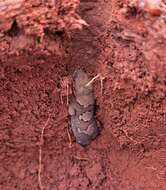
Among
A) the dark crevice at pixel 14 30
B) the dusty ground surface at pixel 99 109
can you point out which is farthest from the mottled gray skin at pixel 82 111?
the dark crevice at pixel 14 30

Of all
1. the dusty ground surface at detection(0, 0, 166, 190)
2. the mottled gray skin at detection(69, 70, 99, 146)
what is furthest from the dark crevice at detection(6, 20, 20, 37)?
the mottled gray skin at detection(69, 70, 99, 146)

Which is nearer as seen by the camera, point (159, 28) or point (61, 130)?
point (159, 28)

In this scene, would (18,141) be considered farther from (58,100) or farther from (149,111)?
(149,111)

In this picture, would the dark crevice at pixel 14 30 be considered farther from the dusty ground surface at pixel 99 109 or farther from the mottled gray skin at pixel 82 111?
the mottled gray skin at pixel 82 111

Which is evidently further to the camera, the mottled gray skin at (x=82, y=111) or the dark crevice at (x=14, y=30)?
the mottled gray skin at (x=82, y=111)

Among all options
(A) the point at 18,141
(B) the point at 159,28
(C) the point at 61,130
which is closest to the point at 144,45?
(B) the point at 159,28

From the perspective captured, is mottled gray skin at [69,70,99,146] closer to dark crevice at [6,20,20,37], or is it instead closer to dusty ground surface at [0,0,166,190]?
dusty ground surface at [0,0,166,190]
